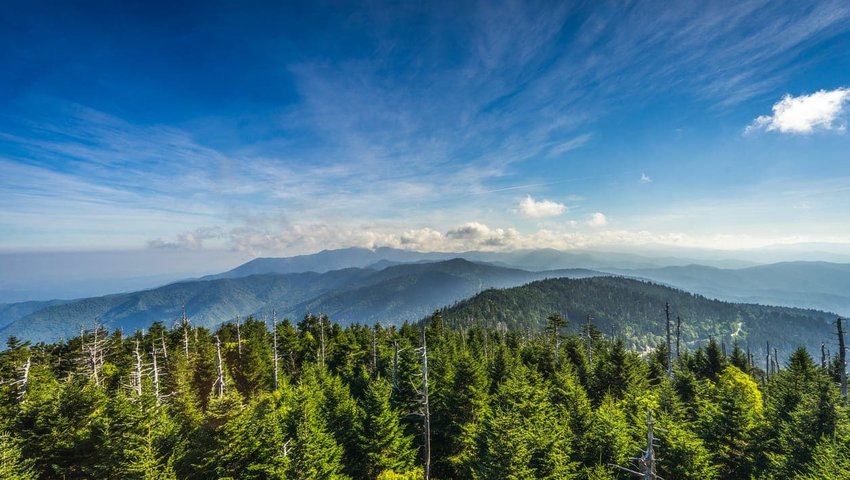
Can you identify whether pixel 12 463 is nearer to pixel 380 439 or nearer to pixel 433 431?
pixel 380 439

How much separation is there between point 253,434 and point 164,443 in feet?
20.5

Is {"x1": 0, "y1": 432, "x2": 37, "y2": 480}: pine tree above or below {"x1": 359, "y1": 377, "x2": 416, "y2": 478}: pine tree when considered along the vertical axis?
above

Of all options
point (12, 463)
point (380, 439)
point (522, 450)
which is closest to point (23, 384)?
point (12, 463)

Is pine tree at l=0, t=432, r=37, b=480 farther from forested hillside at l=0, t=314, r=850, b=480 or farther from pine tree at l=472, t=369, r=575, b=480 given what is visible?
pine tree at l=472, t=369, r=575, b=480

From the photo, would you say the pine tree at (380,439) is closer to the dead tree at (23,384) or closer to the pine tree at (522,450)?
the pine tree at (522,450)

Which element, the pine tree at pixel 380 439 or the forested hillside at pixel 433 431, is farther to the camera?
the pine tree at pixel 380 439

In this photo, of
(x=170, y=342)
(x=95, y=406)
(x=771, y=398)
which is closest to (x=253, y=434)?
(x=95, y=406)

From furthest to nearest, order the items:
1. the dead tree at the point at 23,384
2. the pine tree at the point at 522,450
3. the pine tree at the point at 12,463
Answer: the dead tree at the point at 23,384, the pine tree at the point at 522,450, the pine tree at the point at 12,463

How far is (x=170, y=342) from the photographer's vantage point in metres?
57.7

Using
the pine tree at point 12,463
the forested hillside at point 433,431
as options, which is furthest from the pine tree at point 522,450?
the pine tree at point 12,463

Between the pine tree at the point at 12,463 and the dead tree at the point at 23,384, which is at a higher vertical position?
the dead tree at the point at 23,384

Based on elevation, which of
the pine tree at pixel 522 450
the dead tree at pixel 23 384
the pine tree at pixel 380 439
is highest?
the dead tree at pixel 23 384

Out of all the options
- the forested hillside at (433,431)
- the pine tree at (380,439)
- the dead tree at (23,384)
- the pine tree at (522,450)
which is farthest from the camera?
the dead tree at (23,384)

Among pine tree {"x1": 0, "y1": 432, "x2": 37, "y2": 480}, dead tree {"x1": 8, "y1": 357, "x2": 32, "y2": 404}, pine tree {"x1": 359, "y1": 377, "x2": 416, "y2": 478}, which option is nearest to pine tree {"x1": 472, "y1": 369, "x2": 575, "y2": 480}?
pine tree {"x1": 359, "y1": 377, "x2": 416, "y2": 478}
